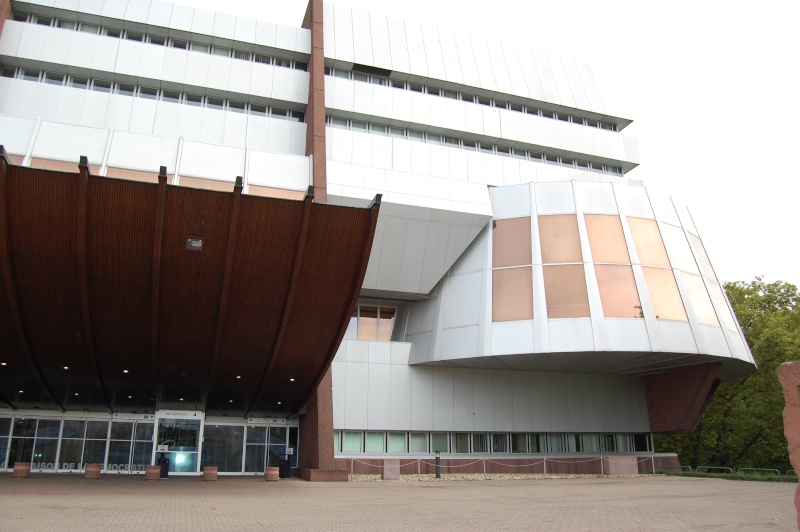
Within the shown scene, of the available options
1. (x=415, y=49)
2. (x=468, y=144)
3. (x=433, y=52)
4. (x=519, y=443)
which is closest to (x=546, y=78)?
(x=433, y=52)

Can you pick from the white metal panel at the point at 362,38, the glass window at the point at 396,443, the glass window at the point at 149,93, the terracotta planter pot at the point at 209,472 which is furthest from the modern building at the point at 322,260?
the terracotta planter pot at the point at 209,472

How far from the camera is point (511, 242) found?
27.0m

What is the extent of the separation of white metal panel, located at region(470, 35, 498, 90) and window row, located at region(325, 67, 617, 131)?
815 millimetres

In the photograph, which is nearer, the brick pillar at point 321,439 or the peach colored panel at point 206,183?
the brick pillar at point 321,439

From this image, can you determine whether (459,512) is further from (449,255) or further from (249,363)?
(449,255)

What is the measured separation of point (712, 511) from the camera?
530 inches

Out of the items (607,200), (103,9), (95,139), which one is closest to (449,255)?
(607,200)

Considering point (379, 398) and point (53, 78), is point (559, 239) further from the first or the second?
point (53, 78)

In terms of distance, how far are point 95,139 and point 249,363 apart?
10671 millimetres

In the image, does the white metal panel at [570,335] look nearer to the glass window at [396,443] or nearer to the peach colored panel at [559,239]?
the peach colored panel at [559,239]

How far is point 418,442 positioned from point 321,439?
6.81 meters

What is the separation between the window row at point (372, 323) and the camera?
98.5ft

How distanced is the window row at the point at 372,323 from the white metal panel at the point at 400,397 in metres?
2.76

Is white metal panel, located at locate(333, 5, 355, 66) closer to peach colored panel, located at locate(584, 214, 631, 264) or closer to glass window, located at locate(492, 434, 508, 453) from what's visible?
peach colored panel, located at locate(584, 214, 631, 264)
